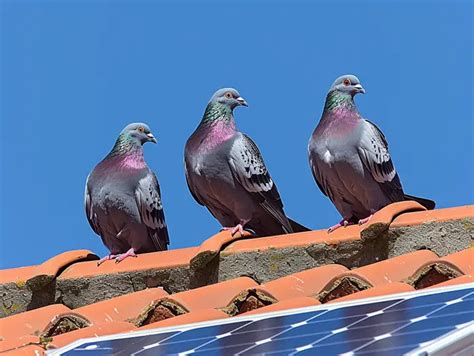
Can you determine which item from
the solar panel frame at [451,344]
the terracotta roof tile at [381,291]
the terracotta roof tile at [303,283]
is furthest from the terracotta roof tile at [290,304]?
the solar panel frame at [451,344]

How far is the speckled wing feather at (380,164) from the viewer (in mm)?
7555

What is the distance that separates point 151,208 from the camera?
25.4 feet

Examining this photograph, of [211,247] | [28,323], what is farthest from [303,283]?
[28,323]

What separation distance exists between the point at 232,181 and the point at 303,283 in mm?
2363

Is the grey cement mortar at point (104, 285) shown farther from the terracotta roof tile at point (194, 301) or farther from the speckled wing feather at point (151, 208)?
the speckled wing feather at point (151, 208)

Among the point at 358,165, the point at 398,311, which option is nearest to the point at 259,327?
the point at 398,311

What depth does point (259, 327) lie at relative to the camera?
4207 mm

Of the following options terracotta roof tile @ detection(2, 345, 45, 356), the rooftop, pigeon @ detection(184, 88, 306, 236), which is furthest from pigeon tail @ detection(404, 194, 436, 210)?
terracotta roof tile @ detection(2, 345, 45, 356)

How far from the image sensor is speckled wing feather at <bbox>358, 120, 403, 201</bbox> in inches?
297

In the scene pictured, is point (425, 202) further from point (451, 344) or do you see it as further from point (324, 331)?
point (451, 344)

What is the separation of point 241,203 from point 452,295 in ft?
12.9

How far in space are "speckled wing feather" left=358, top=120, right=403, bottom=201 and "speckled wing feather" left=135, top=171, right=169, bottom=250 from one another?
1.19m

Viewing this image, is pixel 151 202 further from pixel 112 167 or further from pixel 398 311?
pixel 398 311

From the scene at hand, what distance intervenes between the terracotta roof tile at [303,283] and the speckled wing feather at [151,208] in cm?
202
